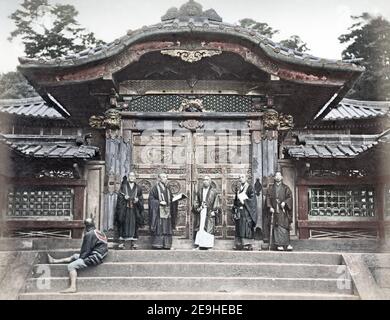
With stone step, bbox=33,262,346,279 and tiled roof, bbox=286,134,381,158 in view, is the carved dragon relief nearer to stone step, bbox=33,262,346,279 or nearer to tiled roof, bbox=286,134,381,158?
tiled roof, bbox=286,134,381,158

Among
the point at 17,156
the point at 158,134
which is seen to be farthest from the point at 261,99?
the point at 17,156

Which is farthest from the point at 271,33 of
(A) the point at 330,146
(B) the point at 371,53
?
(A) the point at 330,146

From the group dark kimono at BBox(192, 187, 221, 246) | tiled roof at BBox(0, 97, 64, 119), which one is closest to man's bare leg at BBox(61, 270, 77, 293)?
dark kimono at BBox(192, 187, 221, 246)

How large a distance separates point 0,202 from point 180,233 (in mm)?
4071

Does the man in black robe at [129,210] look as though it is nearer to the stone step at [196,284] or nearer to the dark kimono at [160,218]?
the dark kimono at [160,218]

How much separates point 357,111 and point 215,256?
12.5 metres

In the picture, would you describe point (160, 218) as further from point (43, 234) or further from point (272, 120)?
point (272, 120)

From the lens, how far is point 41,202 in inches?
487

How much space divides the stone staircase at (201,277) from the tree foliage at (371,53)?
15.7m

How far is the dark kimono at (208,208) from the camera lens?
11.7 meters

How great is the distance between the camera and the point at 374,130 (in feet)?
67.5

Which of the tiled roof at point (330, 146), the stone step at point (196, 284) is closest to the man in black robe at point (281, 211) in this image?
the tiled roof at point (330, 146)

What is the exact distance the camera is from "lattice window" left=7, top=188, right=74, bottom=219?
40.4 ft

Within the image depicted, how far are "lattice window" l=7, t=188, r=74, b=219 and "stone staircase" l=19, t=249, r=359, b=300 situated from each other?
2.29m
